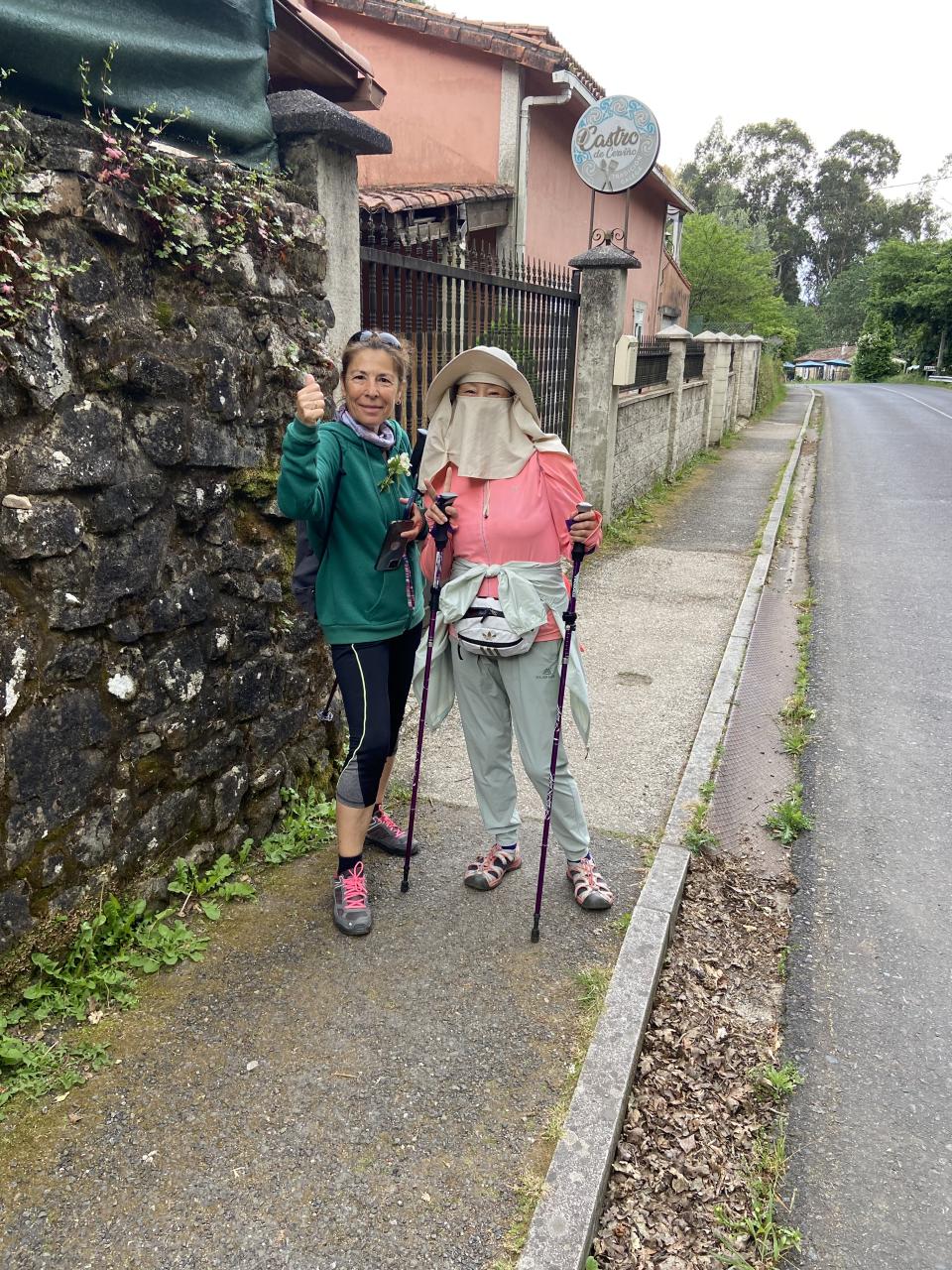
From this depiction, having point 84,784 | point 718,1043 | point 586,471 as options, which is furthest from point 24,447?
point 586,471

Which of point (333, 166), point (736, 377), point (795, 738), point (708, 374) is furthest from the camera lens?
point (736, 377)

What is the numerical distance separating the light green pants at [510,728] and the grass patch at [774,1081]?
1002mm

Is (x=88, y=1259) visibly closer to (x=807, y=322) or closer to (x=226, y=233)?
(x=226, y=233)

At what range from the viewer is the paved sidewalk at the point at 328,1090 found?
2135 mm

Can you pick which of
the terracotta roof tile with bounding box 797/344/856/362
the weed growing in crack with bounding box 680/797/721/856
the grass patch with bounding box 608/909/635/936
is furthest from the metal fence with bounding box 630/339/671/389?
the terracotta roof tile with bounding box 797/344/856/362

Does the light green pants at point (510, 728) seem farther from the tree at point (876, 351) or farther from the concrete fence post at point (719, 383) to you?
the tree at point (876, 351)

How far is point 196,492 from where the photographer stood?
315cm

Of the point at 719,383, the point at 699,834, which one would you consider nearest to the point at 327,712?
the point at 699,834

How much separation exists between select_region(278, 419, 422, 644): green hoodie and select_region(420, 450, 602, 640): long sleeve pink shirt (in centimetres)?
24

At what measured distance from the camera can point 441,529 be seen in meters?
3.16

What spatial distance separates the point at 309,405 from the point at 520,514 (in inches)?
32.3

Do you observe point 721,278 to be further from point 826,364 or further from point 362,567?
point 826,364

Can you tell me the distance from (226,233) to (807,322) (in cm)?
8557

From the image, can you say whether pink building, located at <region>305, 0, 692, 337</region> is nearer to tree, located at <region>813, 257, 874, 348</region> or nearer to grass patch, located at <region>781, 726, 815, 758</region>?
grass patch, located at <region>781, 726, 815, 758</region>
